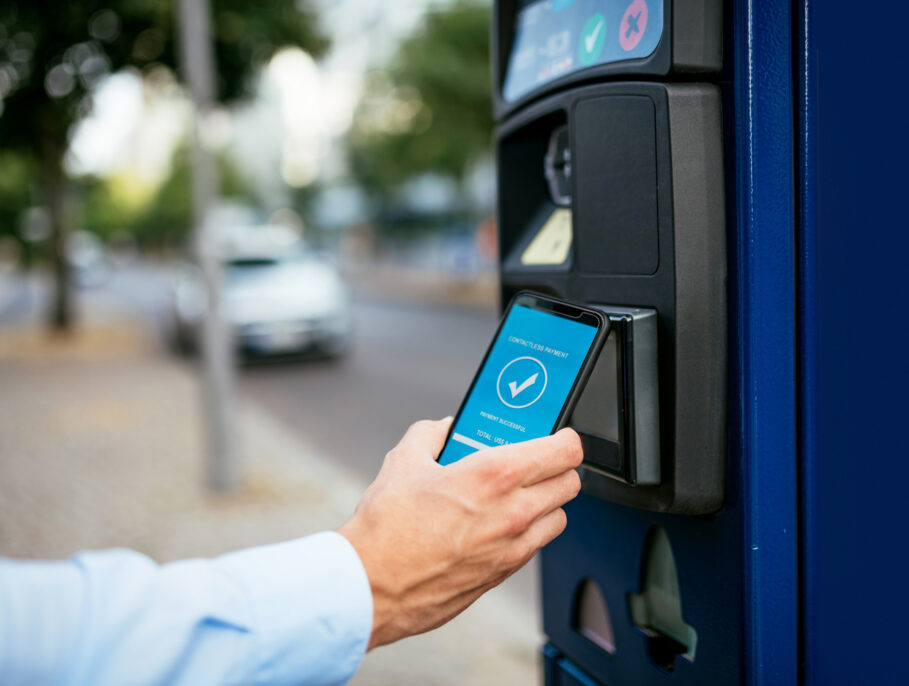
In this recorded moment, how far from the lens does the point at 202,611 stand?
2.69 ft

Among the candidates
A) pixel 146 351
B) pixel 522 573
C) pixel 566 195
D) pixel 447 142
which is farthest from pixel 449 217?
pixel 566 195

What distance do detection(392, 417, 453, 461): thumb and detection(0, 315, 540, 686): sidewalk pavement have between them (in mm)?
1827

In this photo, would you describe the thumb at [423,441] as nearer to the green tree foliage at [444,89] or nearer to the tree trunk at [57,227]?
the tree trunk at [57,227]

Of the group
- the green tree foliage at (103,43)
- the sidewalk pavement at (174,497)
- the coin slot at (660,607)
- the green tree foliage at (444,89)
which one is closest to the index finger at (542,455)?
the coin slot at (660,607)

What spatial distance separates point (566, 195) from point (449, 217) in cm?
2638

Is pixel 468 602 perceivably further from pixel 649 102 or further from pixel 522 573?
pixel 522 573

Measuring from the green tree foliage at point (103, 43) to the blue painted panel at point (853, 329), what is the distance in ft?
29.4

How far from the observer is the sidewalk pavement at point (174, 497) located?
288 centimetres

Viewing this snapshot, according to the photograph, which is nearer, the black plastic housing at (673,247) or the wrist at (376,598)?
the wrist at (376,598)

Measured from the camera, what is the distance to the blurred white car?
9.22 m

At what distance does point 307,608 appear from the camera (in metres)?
0.86

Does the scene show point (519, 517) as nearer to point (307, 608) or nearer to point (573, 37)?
point (307, 608)

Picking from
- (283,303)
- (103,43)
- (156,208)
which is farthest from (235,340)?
(156,208)

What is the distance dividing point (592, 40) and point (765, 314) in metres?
0.46
